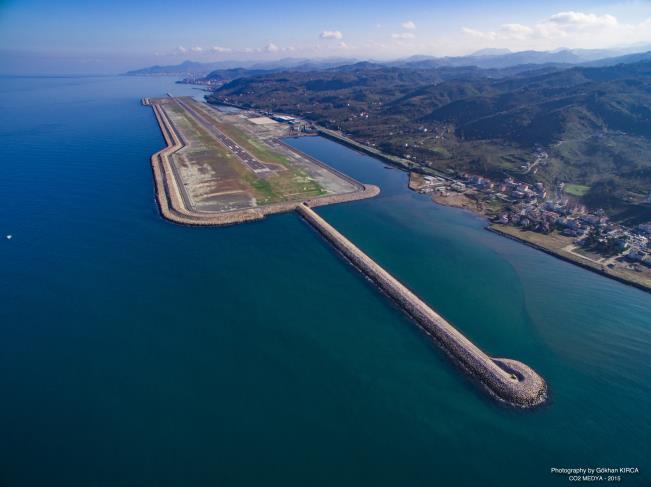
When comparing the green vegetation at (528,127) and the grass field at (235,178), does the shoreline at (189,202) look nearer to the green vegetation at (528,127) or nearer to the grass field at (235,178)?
the grass field at (235,178)

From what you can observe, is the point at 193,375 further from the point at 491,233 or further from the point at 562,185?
the point at 562,185

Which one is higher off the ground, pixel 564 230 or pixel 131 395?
pixel 564 230

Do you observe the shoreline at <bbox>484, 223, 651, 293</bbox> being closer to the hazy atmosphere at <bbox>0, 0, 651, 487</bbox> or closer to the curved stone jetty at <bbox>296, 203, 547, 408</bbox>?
the hazy atmosphere at <bbox>0, 0, 651, 487</bbox>

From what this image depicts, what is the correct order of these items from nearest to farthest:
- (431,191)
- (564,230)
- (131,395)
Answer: (131,395), (564,230), (431,191)

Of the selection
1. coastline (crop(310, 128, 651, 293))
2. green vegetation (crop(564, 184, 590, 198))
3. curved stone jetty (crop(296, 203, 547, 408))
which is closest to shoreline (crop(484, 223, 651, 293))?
coastline (crop(310, 128, 651, 293))

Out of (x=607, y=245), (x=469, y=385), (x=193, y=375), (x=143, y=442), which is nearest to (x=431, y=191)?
(x=607, y=245)

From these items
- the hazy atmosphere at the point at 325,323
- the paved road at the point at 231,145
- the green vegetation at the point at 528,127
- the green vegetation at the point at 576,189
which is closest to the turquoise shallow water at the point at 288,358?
the hazy atmosphere at the point at 325,323
